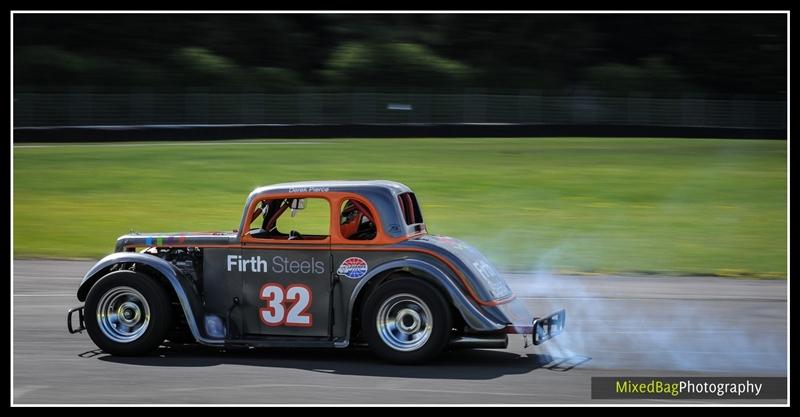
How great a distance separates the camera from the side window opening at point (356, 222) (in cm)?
895

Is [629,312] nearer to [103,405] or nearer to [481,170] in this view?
[103,405]

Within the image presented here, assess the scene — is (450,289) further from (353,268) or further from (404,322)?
(353,268)

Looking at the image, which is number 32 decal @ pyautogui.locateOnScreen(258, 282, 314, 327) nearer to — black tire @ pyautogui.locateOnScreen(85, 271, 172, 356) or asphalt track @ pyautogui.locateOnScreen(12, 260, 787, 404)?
asphalt track @ pyautogui.locateOnScreen(12, 260, 787, 404)

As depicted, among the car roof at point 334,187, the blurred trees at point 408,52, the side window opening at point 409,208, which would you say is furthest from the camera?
the blurred trees at point 408,52

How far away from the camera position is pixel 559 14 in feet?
153

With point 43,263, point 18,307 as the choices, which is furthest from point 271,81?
point 18,307

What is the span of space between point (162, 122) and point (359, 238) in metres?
29.7

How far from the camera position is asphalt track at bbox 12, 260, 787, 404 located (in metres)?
7.82

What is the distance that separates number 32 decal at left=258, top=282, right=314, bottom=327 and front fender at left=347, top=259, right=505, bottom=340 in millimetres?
485

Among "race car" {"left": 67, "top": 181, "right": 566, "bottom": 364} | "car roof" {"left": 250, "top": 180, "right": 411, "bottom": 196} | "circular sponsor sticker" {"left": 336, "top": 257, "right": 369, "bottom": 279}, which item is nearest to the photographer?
"race car" {"left": 67, "top": 181, "right": 566, "bottom": 364}

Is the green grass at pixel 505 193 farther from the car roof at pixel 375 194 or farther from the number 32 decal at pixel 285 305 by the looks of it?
the number 32 decal at pixel 285 305

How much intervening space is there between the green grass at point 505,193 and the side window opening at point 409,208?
20.9 ft

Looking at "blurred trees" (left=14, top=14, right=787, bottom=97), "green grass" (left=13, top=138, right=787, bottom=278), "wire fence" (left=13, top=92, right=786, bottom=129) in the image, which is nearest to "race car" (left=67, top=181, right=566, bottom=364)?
"green grass" (left=13, top=138, right=787, bottom=278)

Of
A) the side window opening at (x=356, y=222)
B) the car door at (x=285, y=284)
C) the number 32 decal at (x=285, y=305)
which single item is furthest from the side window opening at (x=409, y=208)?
the number 32 decal at (x=285, y=305)
